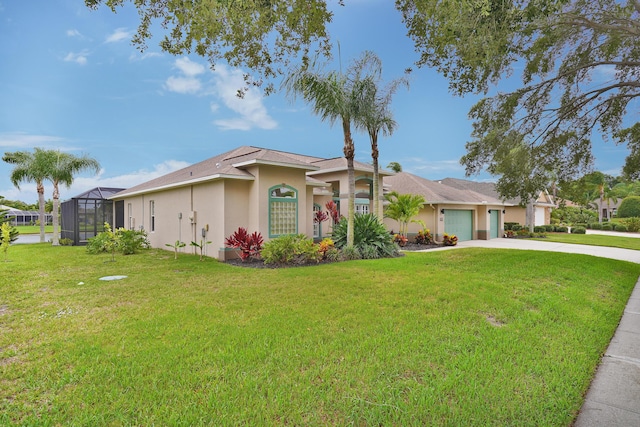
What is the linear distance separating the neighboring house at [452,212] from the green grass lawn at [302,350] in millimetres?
12501

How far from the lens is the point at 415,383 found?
130 inches

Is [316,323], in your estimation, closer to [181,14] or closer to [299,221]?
[181,14]

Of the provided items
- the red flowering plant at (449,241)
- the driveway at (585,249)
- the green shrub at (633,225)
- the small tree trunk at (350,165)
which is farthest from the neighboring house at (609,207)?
the small tree trunk at (350,165)

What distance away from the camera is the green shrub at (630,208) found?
149 ft

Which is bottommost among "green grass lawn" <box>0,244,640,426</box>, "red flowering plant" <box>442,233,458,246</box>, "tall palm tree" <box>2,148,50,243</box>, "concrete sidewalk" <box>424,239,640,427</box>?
"concrete sidewalk" <box>424,239,640,427</box>

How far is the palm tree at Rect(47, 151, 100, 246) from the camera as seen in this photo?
20000mm

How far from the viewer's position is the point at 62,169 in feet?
66.3

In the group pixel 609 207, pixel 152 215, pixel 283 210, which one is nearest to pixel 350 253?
pixel 283 210

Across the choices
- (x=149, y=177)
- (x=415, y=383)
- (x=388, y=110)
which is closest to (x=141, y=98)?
(x=149, y=177)

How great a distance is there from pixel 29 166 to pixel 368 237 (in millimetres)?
21541

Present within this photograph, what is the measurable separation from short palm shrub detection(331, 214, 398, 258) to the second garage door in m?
9.42

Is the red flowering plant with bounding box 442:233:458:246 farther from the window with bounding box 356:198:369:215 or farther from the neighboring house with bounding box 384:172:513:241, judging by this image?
the window with bounding box 356:198:369:215

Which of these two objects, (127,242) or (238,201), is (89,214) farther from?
(238,201)

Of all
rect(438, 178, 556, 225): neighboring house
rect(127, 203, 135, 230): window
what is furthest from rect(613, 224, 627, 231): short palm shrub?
rect(127, 203, 135, 230): window
